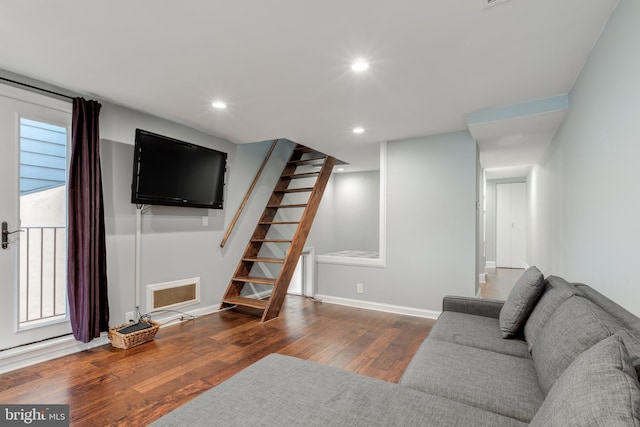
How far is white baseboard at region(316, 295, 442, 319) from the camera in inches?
147

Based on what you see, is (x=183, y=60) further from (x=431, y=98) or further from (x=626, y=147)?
(x=626, y=147)

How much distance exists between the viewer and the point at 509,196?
750 centimetres

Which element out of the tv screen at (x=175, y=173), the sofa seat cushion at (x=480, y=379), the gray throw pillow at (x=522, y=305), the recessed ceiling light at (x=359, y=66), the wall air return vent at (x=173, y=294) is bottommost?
the wall air return vent at (x=173, y=294)

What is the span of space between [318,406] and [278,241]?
291 cm

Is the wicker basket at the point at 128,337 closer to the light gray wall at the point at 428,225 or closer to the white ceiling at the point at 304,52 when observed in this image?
the white ceiling at the point at 304,52

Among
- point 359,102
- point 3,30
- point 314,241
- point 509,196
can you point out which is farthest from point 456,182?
point 509,196

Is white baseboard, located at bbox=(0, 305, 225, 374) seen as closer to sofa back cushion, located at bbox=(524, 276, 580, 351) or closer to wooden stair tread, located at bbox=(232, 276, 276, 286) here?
wooden stair tread, located at bbox=(232, 276, 276, 286)

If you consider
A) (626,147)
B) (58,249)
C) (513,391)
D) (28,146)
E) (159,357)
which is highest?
(28,146)

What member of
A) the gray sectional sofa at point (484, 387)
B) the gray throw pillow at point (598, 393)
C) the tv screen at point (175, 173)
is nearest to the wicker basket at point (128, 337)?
the tv screen at point (175, 173)

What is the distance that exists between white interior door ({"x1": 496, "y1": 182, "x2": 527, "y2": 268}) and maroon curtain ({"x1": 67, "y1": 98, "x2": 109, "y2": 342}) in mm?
7988

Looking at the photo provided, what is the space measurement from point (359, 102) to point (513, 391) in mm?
2337

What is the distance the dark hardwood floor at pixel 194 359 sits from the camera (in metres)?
1.95

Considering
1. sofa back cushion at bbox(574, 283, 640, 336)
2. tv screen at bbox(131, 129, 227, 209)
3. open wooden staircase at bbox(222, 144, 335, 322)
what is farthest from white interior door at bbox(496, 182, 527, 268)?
tv screen at bbox(131, 129, 227, 209)

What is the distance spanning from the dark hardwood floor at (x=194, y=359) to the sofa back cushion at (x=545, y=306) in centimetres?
101
